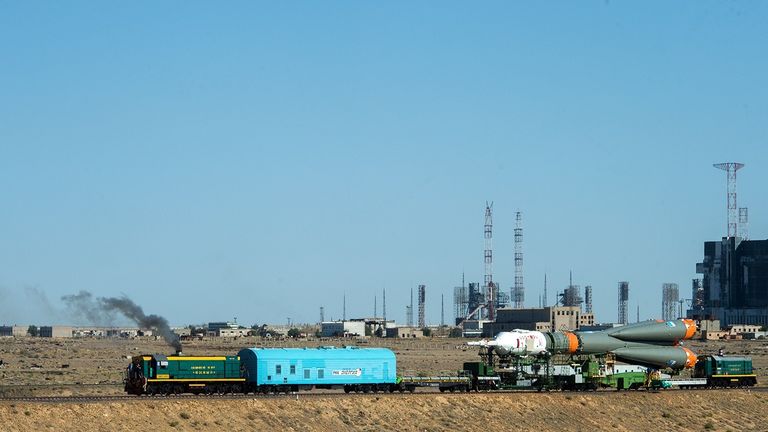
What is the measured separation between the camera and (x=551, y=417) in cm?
7462

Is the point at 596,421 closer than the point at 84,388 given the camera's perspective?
Yes

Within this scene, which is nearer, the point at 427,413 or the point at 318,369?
the point at 427,413

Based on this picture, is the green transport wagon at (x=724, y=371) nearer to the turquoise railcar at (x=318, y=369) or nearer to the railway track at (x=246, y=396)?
the railway track at (x=246, y=396)

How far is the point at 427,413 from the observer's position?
71.6 meters

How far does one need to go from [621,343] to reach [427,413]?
20171 millimetres

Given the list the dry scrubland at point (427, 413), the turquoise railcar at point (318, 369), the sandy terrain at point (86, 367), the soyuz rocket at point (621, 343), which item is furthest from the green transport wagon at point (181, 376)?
the soyuz rocket at point (621, 343)

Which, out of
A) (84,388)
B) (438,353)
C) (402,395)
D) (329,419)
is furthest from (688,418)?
(438,353)

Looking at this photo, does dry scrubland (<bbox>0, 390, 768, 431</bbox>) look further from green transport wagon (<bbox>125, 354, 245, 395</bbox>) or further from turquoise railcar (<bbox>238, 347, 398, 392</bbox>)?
green transport wagon (<bbox>125, 354, 245, 395</bbox>)

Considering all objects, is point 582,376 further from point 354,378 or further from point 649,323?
point 354,378

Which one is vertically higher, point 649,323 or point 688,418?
point 649,323

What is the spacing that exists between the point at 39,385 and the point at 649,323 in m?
44.0

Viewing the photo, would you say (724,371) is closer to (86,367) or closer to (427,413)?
(427,413)

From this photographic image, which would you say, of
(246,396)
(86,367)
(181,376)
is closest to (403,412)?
(246,396)

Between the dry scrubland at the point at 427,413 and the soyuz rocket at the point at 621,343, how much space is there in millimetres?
3202
